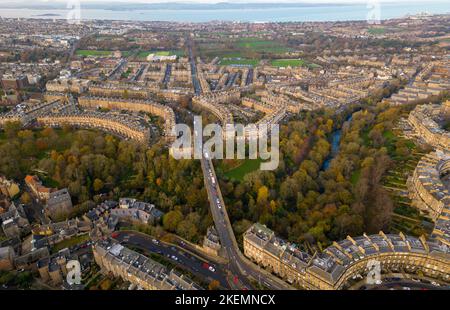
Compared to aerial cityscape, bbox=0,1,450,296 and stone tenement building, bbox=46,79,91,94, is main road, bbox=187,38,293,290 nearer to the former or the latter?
aerial cityscape, bbox=0,1,450,296

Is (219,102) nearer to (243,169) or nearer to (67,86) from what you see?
(243,169)

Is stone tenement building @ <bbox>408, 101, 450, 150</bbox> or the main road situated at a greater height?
stone tenement building @ <bbox>408, 101, 450, 150</bbox>

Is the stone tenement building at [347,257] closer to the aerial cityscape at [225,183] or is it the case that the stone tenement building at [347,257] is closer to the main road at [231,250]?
the aerial cityscape at [225,183]

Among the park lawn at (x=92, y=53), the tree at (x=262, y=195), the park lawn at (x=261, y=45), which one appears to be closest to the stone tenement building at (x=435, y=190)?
the tree at (x=262, y=195)

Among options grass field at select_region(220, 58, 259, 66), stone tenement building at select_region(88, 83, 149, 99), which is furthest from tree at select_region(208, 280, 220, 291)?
grass field at select_region(220, 58, 259, 66)

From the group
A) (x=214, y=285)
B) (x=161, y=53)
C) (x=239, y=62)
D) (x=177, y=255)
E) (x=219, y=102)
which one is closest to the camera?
(x=214, y=285)

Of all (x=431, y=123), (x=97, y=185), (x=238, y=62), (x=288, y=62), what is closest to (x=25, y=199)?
(x=97, y=185)

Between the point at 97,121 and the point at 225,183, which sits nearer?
the point at 225,183
